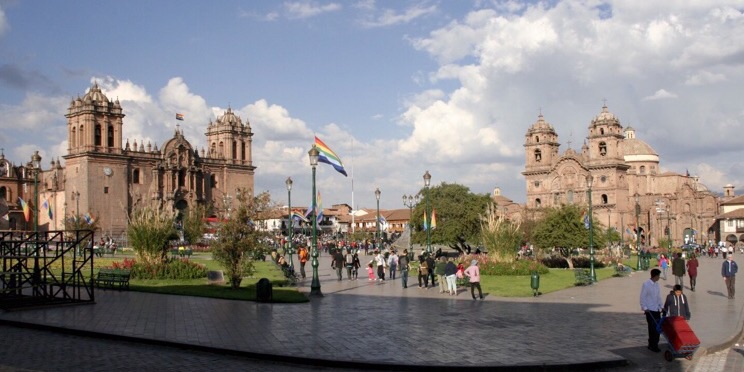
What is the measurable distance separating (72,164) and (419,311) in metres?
67.0

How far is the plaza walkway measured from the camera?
39.1ft

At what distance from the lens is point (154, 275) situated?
94.7 feet

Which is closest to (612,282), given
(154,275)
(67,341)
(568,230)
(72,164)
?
(568,230)

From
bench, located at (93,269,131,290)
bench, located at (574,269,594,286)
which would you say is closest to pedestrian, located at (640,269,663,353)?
bench, located at (574,269,594,286)

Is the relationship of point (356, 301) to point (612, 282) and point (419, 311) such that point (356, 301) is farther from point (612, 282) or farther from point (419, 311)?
point (612, 282)

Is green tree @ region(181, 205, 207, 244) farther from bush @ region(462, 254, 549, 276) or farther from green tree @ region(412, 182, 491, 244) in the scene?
bush @ region(462, 254, 549, 276)

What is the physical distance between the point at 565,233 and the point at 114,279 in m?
26.5

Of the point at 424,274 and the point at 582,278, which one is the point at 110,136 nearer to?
the point at 424,274

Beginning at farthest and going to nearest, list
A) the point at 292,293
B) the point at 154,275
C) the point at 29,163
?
1. the point at 29,163
2. the point at 154,275
3. the point at 292,293

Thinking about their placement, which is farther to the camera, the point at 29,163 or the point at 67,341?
the point at 29,163

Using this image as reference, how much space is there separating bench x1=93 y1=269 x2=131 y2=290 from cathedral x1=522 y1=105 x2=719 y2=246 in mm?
68769

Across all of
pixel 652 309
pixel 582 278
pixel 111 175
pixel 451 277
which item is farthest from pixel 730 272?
pixel 111 175

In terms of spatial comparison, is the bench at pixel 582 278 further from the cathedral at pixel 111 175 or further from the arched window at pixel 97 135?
the arched window at pixel 97 135

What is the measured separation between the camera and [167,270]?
29.2m
